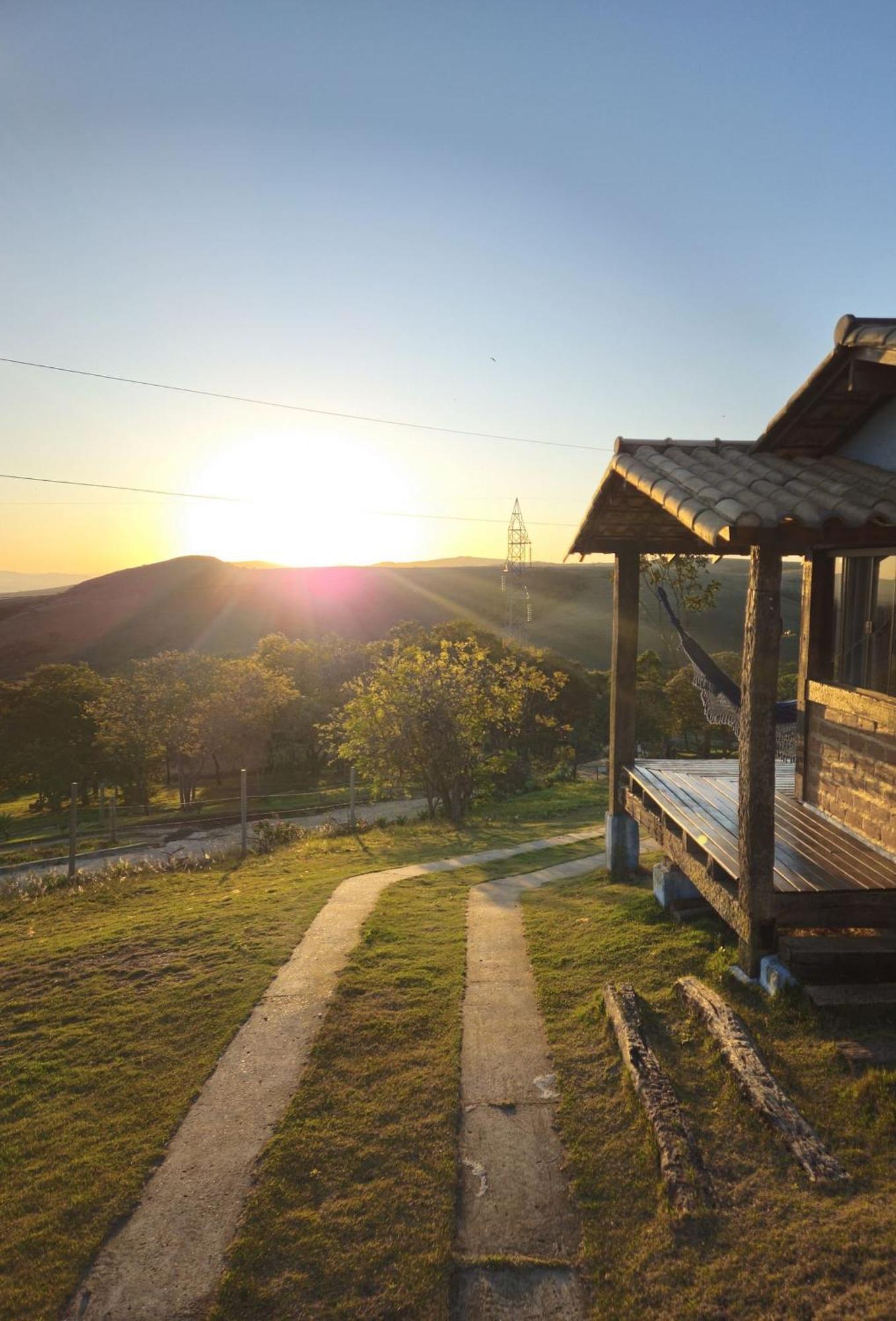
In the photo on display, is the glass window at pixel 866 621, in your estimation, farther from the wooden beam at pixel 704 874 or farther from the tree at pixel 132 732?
the tree at pixel 132 732

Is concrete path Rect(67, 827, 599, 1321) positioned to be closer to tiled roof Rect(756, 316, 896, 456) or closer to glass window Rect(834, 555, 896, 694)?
glass window Rect(834, 555, 896, 694)

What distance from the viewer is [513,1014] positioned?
6961 mm

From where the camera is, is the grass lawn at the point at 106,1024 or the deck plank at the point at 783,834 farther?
the deck plank at the point at 783,834

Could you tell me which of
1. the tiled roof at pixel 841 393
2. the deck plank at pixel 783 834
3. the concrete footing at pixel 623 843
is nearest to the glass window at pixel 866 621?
the tiled roof at pixel 841 393

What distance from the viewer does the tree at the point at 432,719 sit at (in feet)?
62.6

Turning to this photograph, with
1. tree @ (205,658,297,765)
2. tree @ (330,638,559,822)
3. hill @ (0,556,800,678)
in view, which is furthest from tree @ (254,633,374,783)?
hill @ (0,556,800,678)

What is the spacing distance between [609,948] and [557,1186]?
3668 mm

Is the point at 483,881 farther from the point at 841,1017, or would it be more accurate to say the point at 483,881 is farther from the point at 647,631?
the point at 647,631

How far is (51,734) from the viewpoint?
3547cm

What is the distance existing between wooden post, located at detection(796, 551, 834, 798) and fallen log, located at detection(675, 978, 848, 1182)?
Answer: 373cm

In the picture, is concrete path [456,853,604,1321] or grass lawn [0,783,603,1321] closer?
concrete path [456,853,604,1321]

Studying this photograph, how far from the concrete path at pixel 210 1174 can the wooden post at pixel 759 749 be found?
3.94 m

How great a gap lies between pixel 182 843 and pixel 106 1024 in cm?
1648

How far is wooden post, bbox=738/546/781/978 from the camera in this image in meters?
5.86
